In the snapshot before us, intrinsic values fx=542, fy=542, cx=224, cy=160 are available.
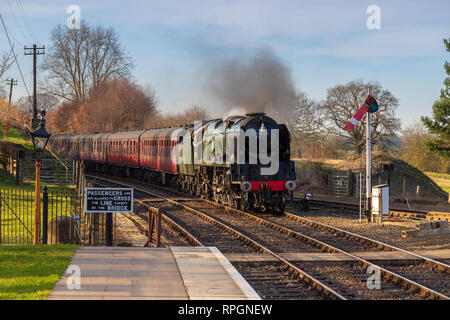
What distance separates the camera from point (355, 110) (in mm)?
42625

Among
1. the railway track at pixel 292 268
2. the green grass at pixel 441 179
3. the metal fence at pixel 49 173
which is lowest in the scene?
the railway track at pixel 292 268

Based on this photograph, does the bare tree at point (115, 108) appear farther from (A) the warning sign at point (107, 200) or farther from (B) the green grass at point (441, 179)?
(A) the warning sign at point (107, 200)

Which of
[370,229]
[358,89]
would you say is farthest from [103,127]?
[370,229]

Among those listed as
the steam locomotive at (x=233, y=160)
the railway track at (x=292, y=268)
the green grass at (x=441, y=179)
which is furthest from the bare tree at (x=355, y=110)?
the railway track at (x=292, y=268)

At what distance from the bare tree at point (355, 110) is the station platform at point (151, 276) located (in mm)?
31730

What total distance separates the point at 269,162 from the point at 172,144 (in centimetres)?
956

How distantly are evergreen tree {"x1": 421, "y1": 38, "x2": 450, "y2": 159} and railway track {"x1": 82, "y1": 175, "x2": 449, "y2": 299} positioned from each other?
15684mm

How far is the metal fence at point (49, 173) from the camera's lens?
29.3m

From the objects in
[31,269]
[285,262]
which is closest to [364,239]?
[285,262]

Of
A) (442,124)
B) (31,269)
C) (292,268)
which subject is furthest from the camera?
(442,124)

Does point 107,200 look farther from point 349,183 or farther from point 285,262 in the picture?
point 349,183

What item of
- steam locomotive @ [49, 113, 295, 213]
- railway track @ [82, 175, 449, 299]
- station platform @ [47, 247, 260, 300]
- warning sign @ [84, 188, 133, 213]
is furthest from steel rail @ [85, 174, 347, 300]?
warning sign @ [84, 188, 133, 213]

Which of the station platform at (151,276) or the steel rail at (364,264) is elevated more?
the station platform at (151,276)

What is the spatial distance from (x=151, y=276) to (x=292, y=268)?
3.01 meters
